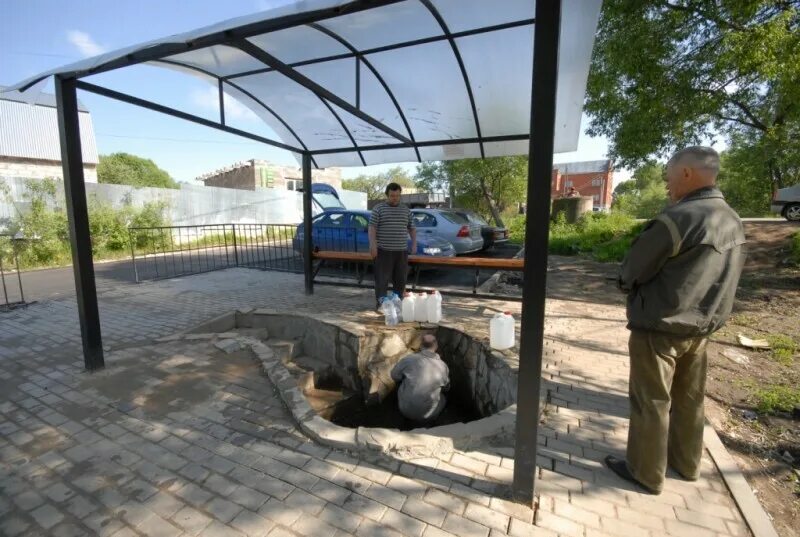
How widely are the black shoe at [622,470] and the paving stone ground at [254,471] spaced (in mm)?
56

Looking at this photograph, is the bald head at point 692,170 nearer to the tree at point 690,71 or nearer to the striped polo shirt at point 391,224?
the striped polo shirt at point 391,224

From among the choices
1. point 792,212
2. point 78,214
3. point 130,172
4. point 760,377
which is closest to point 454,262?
point 760,377

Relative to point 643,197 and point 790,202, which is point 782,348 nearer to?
point 790,202

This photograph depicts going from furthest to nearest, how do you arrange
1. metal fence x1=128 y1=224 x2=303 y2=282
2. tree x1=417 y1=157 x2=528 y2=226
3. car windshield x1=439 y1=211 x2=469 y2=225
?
tree x1=417 y1=157 x2=528 y2=226 < car windshield x1=439 y1=211 x2=469 y2=225 < metal fence x1=128 y1=224 x2=303 y2=282

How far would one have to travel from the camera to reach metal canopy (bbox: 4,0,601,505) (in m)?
1.95

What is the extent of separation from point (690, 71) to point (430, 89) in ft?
18.9

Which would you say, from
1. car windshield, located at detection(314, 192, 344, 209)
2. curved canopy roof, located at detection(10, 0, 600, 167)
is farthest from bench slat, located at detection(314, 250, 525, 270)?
car windshield, located at detection(314, 192, 344, 209)

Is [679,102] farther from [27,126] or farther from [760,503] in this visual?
[27,126]

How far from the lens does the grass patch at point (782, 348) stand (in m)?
4.18

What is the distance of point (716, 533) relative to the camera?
75.4 inches

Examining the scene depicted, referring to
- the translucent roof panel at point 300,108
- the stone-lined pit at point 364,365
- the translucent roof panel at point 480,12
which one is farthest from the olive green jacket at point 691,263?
the translucent roof panel at point 300,108

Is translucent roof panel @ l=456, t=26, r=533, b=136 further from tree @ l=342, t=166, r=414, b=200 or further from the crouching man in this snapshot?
tree @ l=342, t=166, r=414, b=200

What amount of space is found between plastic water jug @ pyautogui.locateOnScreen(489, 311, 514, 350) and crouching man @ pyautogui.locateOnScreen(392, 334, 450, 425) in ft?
2.02

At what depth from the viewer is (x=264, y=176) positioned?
28516 mm
